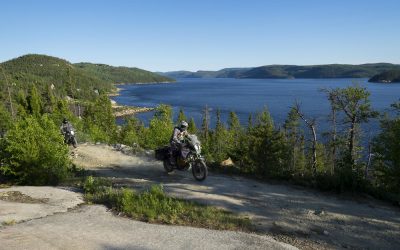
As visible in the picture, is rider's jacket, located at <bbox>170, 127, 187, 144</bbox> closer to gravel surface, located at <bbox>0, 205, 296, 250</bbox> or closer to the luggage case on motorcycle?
the luggage case on motorcycle

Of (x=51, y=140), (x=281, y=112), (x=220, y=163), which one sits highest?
(x=51, y=140)

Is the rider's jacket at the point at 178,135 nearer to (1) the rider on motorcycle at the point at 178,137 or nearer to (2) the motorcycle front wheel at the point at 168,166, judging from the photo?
(1) the rider on motorcycle at the point at 178,137

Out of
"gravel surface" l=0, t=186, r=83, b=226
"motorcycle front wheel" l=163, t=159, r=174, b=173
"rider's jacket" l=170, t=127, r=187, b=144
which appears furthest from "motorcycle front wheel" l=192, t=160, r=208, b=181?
"gravel surface" l=0, t=186, r=83, b=226

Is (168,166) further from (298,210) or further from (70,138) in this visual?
(70,138)

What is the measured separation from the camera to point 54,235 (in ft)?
25.3

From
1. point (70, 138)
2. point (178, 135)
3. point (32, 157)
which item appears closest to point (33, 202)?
point (32, 157)

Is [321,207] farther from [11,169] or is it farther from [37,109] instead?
[37,109]

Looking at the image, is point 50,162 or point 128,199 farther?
point 50,162

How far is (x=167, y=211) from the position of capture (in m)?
9.34

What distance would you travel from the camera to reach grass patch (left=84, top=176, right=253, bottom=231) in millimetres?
8820

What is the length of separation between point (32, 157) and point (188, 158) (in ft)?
18.5

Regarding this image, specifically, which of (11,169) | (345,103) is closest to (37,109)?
(345,103)

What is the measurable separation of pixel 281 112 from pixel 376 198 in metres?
93.8

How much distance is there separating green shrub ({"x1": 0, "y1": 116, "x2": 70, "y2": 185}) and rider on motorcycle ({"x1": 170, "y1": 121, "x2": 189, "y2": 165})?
410 cm
